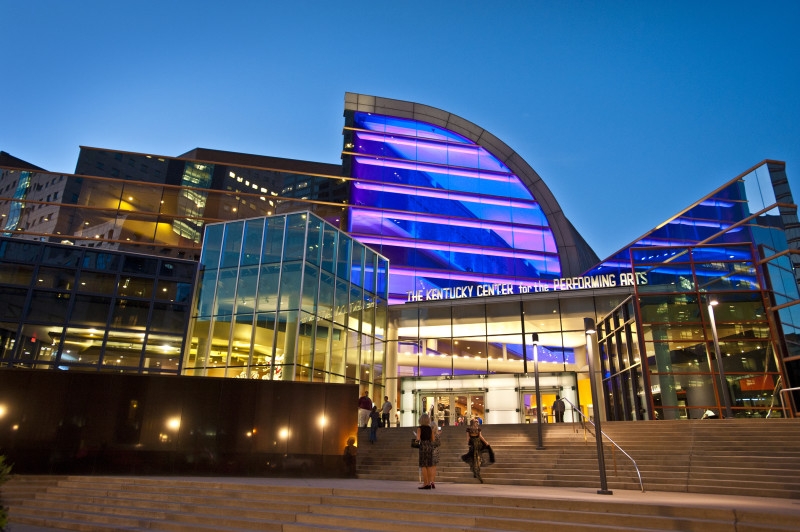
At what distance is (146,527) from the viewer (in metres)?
9.95

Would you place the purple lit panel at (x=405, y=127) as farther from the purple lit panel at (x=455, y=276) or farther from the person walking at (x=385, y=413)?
the person walking at (x=385, y=413)

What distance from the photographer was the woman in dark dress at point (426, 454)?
12.5m

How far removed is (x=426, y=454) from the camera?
498 inches

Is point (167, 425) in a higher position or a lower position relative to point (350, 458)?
higher

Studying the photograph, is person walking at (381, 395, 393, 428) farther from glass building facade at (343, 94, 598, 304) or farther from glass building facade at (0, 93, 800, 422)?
glass building facade at (343, 94, 598, 304)

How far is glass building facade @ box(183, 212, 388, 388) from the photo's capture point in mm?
23578

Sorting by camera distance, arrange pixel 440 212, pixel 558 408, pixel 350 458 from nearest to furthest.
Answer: pixel 350 458
pixel 558 408
pixel 440 212

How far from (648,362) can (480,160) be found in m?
24.0

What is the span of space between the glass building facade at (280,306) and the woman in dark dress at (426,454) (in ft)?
36.5

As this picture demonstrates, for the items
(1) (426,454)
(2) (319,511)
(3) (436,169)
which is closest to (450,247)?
(3) (436,169)

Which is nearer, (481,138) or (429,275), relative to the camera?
(429,275)

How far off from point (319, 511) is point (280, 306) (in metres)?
14.5

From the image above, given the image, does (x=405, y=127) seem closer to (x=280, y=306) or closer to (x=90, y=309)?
(x=280, y=306)

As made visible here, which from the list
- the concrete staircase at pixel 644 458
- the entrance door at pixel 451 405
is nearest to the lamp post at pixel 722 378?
the concrete staircase at pixel 644 458
